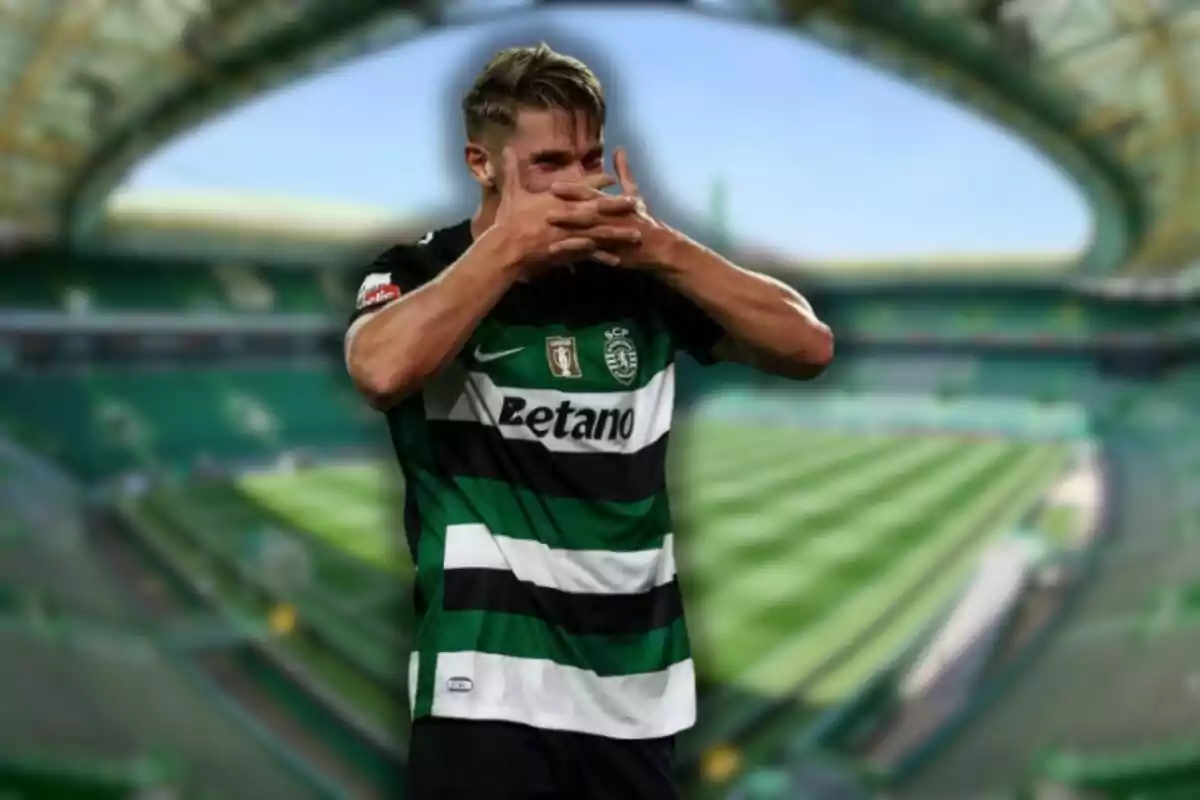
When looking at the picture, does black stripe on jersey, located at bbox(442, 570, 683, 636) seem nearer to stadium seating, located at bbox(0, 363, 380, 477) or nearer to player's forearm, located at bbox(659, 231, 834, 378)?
player's forearm, located at bbox(659, 231, 834, 378)

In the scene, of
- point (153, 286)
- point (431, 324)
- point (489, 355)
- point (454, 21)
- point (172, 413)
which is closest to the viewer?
point (431, 324)

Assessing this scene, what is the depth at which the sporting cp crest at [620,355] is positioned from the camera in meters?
0.83

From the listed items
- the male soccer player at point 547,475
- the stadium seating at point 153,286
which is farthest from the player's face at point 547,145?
the stadium seating at point 153,286

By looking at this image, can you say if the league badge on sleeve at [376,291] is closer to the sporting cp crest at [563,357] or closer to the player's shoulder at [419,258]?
the player's shoulder at [419,258]

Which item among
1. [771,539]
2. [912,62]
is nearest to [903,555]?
[771,539]

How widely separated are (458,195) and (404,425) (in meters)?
1.28

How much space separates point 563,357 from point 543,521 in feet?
0.44

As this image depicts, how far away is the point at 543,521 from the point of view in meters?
0.79

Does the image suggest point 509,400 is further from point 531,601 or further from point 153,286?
point 153,286

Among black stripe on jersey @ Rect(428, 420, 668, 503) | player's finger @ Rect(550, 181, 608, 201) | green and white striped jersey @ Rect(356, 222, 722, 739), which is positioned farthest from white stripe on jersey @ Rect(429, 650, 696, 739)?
player's finger @ Rect(550, 181, 608, 201)

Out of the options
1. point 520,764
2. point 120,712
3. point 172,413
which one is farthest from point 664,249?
point 172,413

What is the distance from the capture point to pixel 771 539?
107 inches

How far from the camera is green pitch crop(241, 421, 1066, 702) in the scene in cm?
247

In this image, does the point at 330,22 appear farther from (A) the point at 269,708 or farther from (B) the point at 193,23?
(A) the point at 269,708
